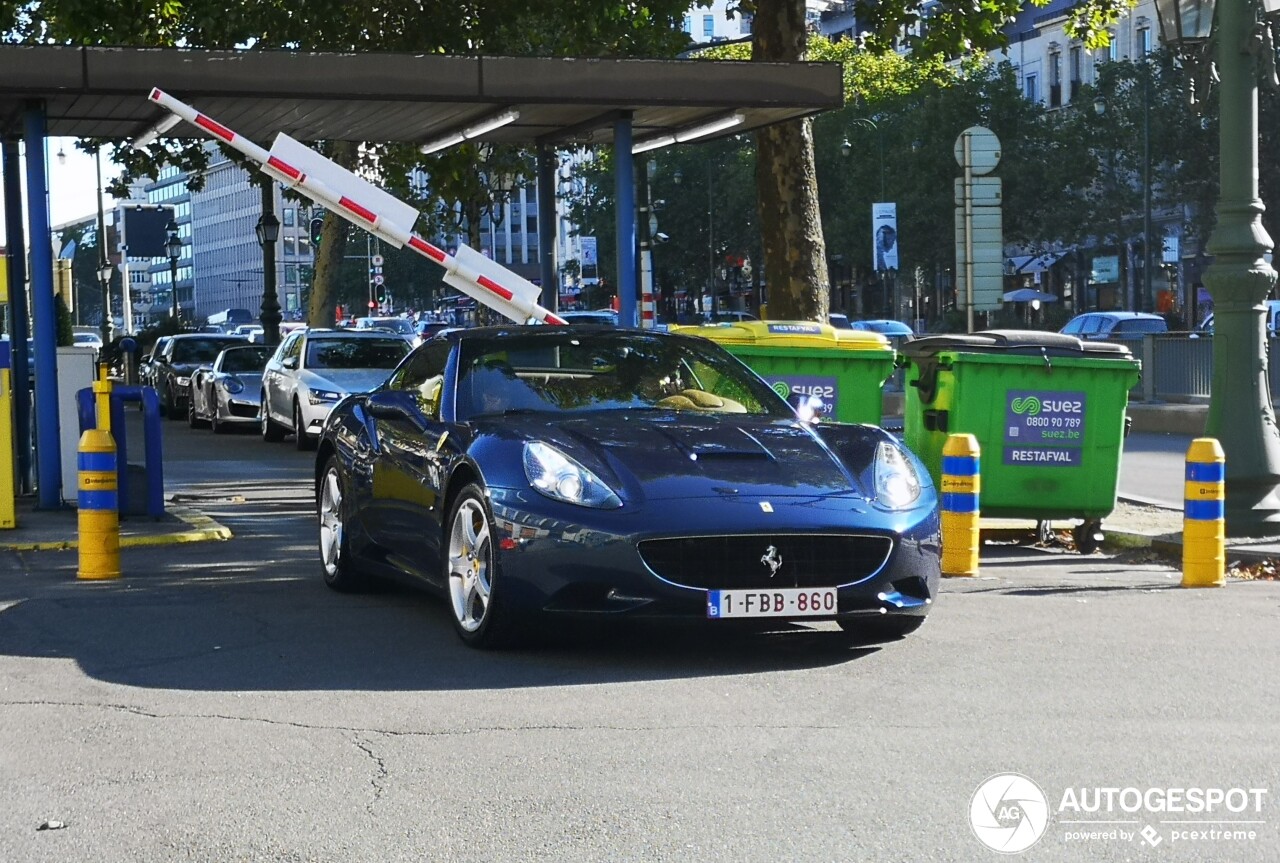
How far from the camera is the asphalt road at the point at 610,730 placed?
505 cm

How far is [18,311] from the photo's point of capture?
16.0 meters

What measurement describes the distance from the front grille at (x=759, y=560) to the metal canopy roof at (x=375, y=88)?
331 inches

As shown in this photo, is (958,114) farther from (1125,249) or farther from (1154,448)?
(1154,448)

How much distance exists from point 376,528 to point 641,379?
149 cm

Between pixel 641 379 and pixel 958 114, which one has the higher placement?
pixel 958 114

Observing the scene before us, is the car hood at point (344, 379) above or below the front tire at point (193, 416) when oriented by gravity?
above

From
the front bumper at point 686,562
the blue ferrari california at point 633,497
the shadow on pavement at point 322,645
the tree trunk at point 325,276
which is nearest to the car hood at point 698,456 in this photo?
the blue ferrari california at point 633,497

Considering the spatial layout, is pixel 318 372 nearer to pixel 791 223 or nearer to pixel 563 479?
pixel 791 223

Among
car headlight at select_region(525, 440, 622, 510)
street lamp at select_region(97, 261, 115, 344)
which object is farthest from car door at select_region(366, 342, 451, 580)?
street lamp at select_region(97, 261, 115, 344)

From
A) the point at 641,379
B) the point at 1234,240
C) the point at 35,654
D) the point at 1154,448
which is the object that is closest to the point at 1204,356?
the point at 1154,448

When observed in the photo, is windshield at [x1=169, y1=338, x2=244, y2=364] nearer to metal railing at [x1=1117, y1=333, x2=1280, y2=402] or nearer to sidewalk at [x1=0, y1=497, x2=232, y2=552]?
metal railing at [x1=1117, y1=333, x2=1280, y2=402]

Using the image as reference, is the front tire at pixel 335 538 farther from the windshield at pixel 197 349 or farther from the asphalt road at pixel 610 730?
the windshield at pixel 197 349

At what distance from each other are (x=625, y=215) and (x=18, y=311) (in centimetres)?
505

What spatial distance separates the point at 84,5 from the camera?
23.6m
